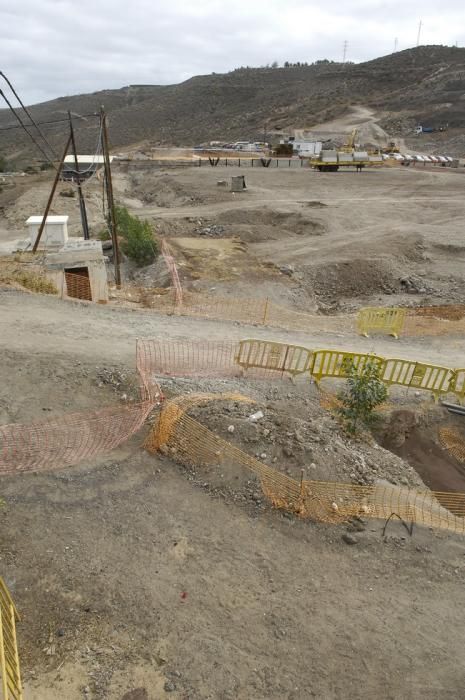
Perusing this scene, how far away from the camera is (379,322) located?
16.1 m

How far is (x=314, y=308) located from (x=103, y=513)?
1450 cm

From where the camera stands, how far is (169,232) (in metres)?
28.2

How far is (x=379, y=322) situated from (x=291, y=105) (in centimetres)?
8498

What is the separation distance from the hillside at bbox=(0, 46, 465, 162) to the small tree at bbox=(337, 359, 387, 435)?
5804cm

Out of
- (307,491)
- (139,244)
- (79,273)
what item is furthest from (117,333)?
(139,244)

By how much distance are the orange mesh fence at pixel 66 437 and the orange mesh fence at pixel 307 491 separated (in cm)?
65

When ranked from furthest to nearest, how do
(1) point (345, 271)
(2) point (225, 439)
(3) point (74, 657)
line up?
(1) point (345, 271) → (2) point (225, 439) → (3) point (74, 657)

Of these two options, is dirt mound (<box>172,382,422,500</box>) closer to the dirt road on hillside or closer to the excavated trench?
the excavated trench

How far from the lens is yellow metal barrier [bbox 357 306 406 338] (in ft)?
52.5

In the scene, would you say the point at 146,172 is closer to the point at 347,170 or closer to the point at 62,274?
the point at 347,170

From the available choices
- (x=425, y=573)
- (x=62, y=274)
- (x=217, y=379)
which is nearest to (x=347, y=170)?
(x=62, y=274)

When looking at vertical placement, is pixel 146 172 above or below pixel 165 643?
above

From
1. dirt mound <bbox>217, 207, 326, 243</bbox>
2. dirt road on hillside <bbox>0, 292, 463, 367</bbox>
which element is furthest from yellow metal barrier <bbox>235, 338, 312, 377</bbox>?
dirt mound <bbox>217, 207, 326, 243</bbox>

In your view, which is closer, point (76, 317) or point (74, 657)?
point (74, 657)
